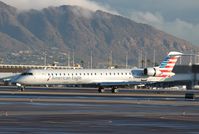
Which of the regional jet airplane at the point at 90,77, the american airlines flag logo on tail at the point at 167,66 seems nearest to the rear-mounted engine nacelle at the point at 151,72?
the regional jet airplane at the point at 90,77

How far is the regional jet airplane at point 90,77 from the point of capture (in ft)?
360

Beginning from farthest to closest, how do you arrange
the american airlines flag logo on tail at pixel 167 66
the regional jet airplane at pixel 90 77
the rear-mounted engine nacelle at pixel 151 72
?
the american airlines flag logo on tail at pixel 167 66
the rear-mounted engine nacelle at pixel 151 72
the regional jet airplane at pixel 90 77

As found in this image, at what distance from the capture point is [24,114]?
50.3m

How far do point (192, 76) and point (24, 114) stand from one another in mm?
118252

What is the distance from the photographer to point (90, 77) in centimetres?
11175

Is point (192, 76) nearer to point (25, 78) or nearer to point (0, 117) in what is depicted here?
point (25, 78)

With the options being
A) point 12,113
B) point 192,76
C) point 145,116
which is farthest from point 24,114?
point 192,76

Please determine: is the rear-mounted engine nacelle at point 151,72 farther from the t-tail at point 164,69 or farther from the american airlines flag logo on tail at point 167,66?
the american airlines flag logo on tail at point 167,66

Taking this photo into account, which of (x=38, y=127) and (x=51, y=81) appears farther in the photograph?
(x=51, y=81)

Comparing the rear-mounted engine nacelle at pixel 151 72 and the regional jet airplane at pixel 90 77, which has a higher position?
the rear-mounted engine nacelle at pixel 151 72

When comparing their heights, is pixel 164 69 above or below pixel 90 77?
above

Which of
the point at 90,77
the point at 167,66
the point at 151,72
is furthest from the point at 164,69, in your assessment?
the point at 90,77

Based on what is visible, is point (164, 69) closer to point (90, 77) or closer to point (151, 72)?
point (151, 72)

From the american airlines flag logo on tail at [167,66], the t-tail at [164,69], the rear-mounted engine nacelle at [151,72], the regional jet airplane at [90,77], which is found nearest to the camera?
the regional jet airplane at [90,77]
